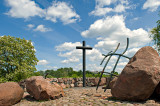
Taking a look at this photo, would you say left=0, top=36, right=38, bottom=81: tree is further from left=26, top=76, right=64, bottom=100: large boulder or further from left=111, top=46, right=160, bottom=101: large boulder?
left=111, top=46, right=160, bottom=101: large boulder

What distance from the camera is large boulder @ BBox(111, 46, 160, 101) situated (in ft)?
15.6

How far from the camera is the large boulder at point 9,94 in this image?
5773 millimetres

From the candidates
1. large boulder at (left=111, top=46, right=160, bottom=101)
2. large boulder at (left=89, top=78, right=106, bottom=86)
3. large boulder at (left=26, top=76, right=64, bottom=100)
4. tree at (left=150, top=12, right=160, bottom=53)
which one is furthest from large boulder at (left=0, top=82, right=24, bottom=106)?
tree at (left=150, top=12, right=160, bottom=53)

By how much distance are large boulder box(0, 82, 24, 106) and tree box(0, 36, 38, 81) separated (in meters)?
7.28

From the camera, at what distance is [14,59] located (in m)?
13.7

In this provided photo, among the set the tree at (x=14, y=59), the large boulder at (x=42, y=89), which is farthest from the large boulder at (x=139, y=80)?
the tree at (x=14, y=59)

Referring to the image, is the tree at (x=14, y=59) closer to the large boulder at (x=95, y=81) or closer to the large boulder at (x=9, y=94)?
the large boulder at (x=95, y=81)

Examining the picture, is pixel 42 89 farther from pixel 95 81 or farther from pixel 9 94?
pixel 95 81

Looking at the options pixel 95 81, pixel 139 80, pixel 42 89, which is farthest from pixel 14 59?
pixel 139 80

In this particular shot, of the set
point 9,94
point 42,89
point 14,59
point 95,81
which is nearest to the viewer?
point 9,94

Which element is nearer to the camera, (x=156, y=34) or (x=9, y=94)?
(x=9, y=94)

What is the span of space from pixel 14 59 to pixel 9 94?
8.64 meters

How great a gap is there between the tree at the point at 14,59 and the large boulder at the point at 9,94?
7279mm

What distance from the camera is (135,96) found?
16.3 ft
